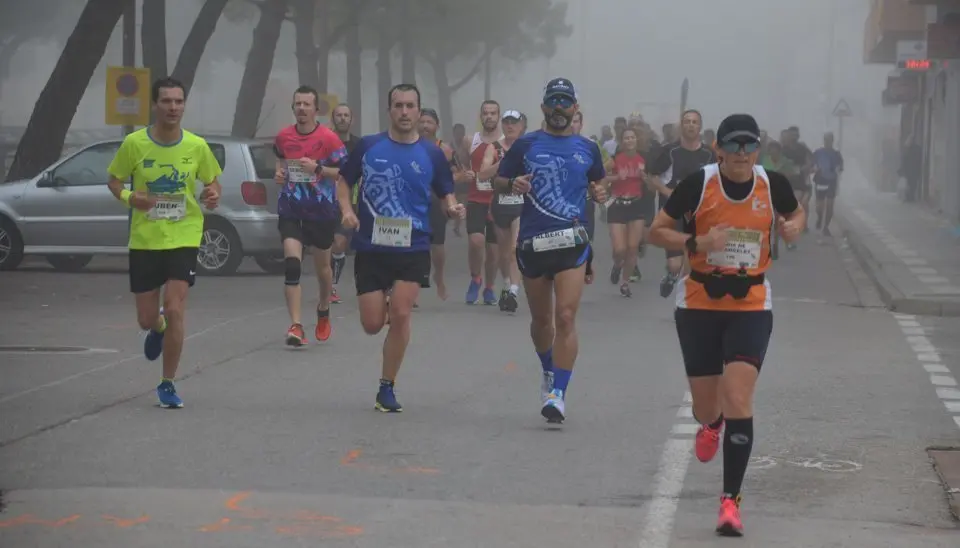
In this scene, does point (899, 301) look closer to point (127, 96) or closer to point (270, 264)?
point (270, 264)

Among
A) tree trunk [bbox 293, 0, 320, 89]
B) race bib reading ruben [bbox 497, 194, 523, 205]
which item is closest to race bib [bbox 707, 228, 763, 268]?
race bib reading ruben [bbox 497, 194, 523, 205]

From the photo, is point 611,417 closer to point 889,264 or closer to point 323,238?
point 323,238

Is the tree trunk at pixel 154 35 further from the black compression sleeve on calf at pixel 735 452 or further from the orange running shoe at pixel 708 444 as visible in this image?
the black compression sleeve on calf at pixel 735 452

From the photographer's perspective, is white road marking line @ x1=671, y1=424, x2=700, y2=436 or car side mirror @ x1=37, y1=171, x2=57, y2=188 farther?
car side mirror @ x1=37, y1=171, x2=57, y2=188

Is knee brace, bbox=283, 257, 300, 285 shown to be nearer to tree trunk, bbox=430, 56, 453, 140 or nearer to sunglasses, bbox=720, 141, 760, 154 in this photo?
sunglasses, bbox=720, 141, 760, 154

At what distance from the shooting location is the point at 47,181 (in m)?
22.2

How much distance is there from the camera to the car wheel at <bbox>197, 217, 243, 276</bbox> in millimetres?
21875

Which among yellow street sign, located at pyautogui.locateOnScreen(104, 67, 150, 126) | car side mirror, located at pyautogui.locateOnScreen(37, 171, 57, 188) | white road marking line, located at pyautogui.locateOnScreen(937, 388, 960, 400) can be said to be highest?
yellow street sign, located at pyautogui.locateOnScreen(104, 67, 150, 126)

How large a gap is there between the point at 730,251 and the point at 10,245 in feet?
51.6

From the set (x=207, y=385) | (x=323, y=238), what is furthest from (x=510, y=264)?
(x=207, y=385)

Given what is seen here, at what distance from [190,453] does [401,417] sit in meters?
1.70

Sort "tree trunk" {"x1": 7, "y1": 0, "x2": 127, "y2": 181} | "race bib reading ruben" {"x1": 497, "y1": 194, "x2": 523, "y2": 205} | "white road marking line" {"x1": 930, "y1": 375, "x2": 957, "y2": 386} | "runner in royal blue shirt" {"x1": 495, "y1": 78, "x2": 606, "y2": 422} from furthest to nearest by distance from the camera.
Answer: "tree trunk" {"x1": 7, "y1": 0, "x2": 127, "y2": 181} → "race bib reading ruben" {"x1": 497, "y1": 194, "x2": 523, "y2": 205} → "white road marking line" {"x1": 930, "y1": 375, "x2": 957, "y2": 386} → "runner in royal blue shirt" {"x1": 495, "y1": 78, "x2": 606, "y2": 422}

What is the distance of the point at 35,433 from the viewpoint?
32.2 ft

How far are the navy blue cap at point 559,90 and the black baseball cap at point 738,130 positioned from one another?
2805 millimetres
